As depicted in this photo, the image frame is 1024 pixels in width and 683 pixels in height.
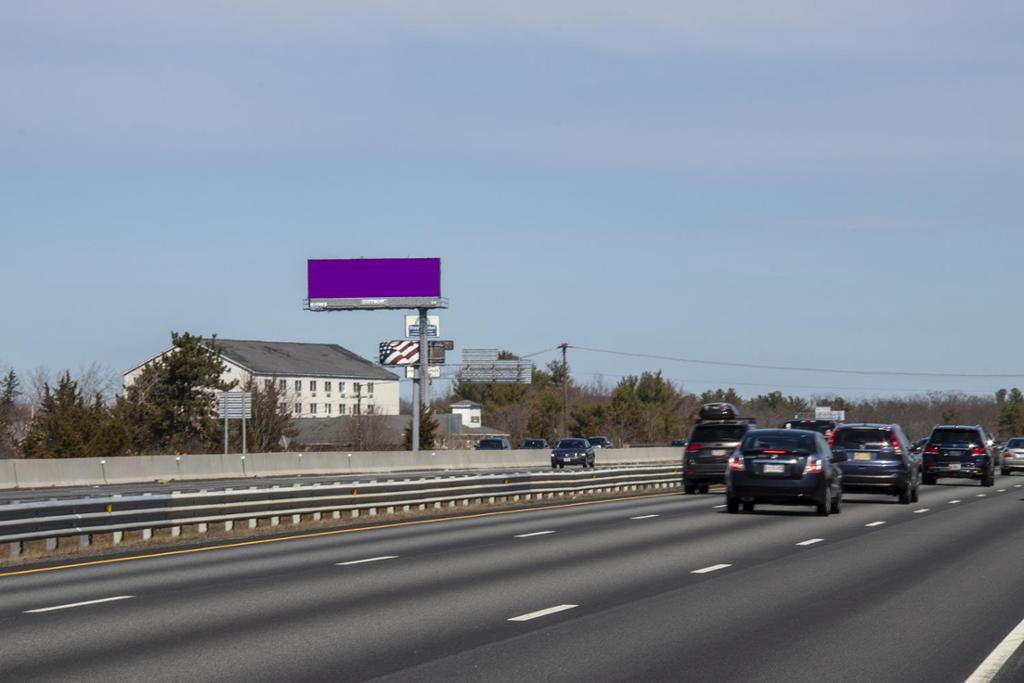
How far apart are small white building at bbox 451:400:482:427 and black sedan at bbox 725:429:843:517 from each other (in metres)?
138

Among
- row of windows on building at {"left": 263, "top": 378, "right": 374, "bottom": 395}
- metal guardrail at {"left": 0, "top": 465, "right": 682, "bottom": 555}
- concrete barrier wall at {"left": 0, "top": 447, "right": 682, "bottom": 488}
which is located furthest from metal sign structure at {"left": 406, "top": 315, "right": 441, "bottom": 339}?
metal guardrail at {"left": 0, "top": 465, "right": 682, "bottom": 555}

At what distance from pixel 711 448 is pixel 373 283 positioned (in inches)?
2297

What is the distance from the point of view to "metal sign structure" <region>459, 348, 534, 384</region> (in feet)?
495

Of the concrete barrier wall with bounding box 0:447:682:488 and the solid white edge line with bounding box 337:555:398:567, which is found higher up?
the concrete barrier wall with bounding box 0:447:682:488

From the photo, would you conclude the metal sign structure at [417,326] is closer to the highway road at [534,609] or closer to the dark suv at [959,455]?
the dark suv at [959,455]

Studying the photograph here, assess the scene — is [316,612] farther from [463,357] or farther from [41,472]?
[463,357]

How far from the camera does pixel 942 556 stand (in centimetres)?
1938

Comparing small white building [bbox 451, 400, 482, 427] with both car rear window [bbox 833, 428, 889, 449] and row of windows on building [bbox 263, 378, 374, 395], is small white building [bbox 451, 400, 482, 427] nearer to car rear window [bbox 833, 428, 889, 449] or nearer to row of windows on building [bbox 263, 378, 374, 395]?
row of windows on building [bbox 263, 378, 374, 395]

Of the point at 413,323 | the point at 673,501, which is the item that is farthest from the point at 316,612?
the point at 413,323

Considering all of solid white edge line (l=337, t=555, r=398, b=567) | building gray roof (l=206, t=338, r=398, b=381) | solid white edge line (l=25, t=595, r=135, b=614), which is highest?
building gray roof (l=206, t=338, r=398, b=381)

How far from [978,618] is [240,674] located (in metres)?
6.57

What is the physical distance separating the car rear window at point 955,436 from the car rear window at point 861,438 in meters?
13.9

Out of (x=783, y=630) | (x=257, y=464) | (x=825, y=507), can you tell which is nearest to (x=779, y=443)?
(x=825, y=507)

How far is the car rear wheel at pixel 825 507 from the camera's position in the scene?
1065 inches
